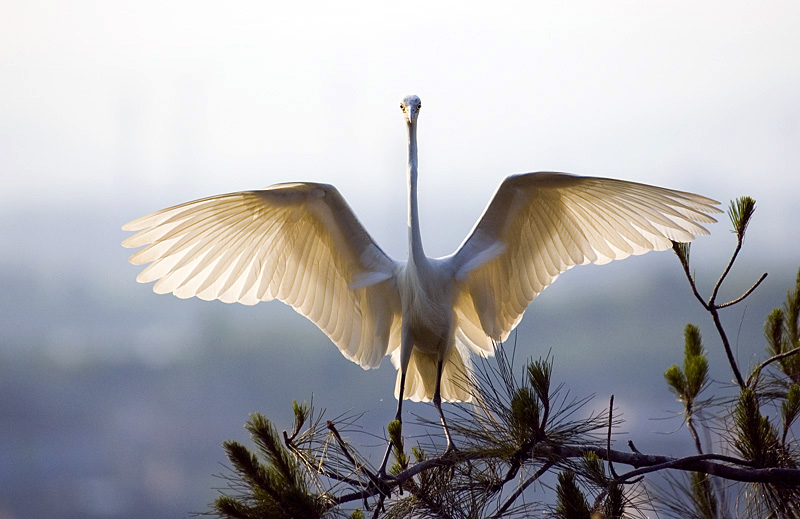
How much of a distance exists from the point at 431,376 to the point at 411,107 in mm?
847

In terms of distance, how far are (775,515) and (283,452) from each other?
91cm

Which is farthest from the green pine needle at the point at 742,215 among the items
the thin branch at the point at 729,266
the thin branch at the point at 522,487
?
the thin branch at the point at 522,487

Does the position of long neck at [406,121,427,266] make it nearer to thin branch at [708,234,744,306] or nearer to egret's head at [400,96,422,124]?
egret's head at [400,96,422,124]

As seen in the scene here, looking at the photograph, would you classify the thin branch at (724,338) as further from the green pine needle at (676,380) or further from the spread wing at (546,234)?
the spread wing at (546,234)

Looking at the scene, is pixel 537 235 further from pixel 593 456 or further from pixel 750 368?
pixel 593 456

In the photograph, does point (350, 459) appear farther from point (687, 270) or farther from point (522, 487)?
point (687, 270)

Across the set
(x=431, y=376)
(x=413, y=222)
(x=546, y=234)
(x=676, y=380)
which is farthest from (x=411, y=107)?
(x=676, y=380)

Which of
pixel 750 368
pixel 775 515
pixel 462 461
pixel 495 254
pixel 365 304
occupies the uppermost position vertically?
pixel 495 254

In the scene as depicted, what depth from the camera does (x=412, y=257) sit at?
2012 mm

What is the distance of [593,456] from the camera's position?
116 cm

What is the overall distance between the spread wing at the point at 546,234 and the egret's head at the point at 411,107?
1.06 feet

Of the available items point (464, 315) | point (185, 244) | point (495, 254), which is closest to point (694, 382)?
point (495, 254)

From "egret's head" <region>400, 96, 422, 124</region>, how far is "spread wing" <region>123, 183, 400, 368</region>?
0.31m

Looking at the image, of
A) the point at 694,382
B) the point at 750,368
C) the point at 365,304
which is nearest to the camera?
the point at 694,382
